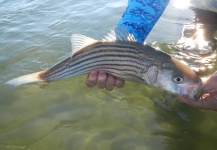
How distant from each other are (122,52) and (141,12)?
48.4 inches

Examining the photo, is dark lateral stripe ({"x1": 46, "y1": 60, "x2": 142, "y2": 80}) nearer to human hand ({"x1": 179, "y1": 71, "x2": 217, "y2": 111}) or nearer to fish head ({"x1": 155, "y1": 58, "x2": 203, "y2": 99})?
fish head ({"x1": 155, "y1": 58, "x2": 203, "y2": 99})

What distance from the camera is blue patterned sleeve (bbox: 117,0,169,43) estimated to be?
423 centimetres

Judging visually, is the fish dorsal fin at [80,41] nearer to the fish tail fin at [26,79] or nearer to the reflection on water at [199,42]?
the fish tail fin at [26,79]

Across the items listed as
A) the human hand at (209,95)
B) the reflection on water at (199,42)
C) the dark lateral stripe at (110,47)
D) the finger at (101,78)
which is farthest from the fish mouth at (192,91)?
the reflection on water at (199,42)

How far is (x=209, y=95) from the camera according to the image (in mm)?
3443

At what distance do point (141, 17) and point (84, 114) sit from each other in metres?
1.71

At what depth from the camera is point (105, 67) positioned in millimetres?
3570

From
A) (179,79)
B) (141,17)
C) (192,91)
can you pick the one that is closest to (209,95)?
(192,91)

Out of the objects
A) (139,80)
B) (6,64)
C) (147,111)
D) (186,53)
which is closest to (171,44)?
(186,53)

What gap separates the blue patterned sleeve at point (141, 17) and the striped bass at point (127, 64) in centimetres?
79

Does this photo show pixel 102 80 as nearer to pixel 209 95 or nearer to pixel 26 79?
pixel 26 79

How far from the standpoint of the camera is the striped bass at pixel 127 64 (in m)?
3.22

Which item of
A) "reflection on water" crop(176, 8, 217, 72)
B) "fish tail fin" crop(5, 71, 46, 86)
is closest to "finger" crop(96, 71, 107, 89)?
"fish tail fin" crop(5, 71, 46, 86)

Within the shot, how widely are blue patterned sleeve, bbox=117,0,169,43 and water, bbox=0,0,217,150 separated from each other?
973 millimetres
